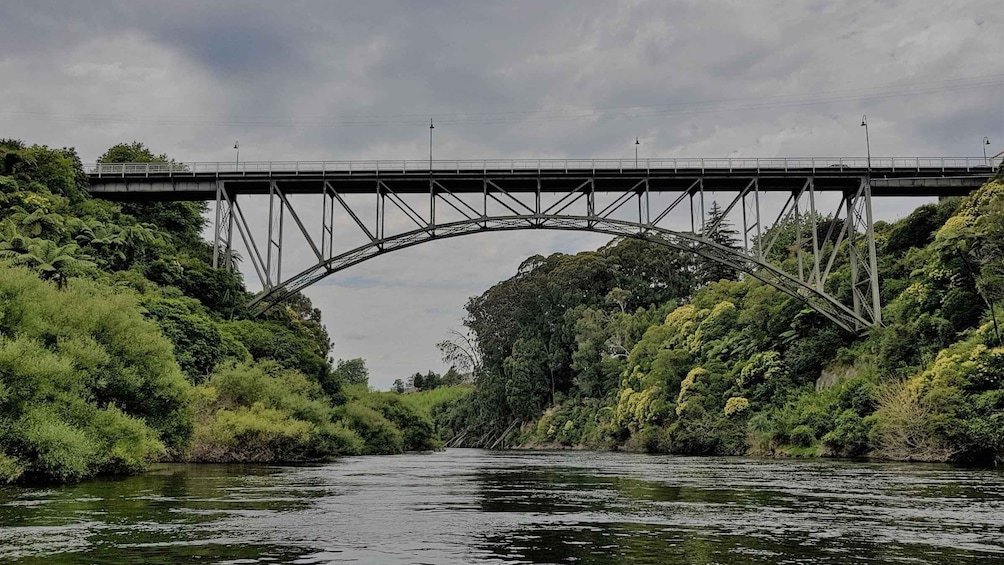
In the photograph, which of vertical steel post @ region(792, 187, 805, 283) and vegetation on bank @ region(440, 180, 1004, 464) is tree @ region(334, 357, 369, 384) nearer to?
vegetation on bank @ region(440, 180, 1004, 464)

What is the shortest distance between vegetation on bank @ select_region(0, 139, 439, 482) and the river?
1.68 m

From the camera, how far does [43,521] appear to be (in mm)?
13492

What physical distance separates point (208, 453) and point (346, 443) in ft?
54.8

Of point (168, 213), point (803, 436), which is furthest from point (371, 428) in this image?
point (803, 436)

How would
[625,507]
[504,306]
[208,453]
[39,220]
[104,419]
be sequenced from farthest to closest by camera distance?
[504,306], [39,220], [208,453], [104,419], [625,507]

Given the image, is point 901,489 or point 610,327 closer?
point 901,489

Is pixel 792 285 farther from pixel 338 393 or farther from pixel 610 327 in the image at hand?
pixel 610 327

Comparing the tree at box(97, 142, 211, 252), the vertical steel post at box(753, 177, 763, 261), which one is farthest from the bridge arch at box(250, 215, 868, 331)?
the tree at box(97, 142, 211, 252)

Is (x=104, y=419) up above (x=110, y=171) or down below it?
below

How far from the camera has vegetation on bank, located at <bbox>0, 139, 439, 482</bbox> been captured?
20828 mm

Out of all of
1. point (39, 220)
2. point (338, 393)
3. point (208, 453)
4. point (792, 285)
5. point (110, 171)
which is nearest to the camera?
point (208, 453)

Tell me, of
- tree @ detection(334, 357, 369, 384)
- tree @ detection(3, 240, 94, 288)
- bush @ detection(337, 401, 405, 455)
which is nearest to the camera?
tree @ detection(3, 240, 94, 288)

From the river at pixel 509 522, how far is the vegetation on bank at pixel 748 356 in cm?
1025

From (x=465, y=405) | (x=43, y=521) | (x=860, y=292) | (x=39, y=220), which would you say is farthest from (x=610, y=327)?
(x=43, y=521)
